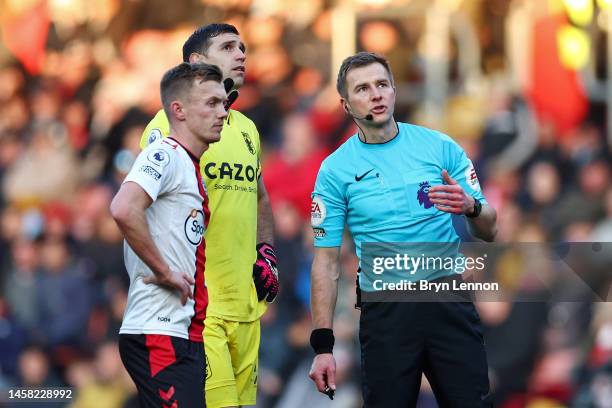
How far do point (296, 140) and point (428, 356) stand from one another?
504cm

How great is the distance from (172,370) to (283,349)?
4.95 meters

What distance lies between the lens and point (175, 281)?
5617mm

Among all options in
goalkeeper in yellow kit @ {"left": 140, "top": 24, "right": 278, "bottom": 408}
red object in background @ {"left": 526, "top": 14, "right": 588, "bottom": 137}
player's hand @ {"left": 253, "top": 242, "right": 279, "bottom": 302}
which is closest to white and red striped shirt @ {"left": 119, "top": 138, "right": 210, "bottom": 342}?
goalkeeper in yellow kit @ {"left": 140, "top": 24, "right": 278, "bottom": 408}

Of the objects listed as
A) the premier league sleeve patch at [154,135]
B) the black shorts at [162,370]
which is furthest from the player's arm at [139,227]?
the premier league sleeve patch at [154,135]

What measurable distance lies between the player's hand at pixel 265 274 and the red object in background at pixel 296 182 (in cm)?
385

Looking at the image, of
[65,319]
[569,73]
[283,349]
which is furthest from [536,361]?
[65,319]

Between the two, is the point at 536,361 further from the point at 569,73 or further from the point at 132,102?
the point at 132,102

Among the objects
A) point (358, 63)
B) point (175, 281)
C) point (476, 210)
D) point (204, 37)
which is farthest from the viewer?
point (204, 37)

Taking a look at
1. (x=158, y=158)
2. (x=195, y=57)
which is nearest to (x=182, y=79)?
(x=158, y=158)

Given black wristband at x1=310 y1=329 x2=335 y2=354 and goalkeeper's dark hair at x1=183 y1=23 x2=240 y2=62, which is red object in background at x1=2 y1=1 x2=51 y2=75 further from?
black wristband at x1=310 y1=329 x2=335 y2=354

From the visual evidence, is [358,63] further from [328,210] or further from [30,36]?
[30,36]

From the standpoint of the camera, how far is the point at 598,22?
1170cm

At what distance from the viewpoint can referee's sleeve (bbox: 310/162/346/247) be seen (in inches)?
256

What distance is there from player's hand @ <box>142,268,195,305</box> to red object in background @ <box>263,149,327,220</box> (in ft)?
17.1
